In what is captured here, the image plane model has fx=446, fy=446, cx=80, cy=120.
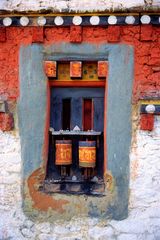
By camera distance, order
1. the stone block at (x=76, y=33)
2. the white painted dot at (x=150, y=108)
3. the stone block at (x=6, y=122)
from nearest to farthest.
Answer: the white painted dot at (x=150, y=108) → the stone block at (x=76, y=33) → the stone block at (x=6, y=122)

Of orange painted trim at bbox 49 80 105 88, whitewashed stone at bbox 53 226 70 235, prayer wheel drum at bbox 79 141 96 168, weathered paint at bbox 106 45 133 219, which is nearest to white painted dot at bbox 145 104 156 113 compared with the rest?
weathered paint at bbox 106 45 133 219

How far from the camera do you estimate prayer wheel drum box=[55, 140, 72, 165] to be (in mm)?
4453

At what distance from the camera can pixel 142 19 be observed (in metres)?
4.32

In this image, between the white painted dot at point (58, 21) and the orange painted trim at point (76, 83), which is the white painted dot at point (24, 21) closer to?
the white painted dot at point (58, 21)

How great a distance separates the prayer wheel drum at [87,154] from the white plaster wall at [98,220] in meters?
0.38

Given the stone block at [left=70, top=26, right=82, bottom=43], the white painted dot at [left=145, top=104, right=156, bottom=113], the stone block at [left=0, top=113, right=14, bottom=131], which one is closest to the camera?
the white painted dot at [left=145, top=104, right=156, bottom=113]

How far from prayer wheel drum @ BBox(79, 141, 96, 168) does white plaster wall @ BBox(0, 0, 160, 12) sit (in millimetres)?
1314

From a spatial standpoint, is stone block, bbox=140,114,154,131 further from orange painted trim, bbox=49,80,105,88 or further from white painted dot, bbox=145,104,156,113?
orange painted trim, bbox=49,80,105,88

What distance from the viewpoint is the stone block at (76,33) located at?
4.39 meters

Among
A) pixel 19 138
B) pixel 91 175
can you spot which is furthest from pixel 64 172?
pixel 19 138

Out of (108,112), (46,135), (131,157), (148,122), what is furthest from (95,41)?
(131,157)

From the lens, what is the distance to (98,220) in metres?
4.39

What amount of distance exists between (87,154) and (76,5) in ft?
4.82

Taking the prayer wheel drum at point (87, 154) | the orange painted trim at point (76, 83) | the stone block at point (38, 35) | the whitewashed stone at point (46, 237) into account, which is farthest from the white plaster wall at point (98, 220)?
the stone block at point (38, 35)
